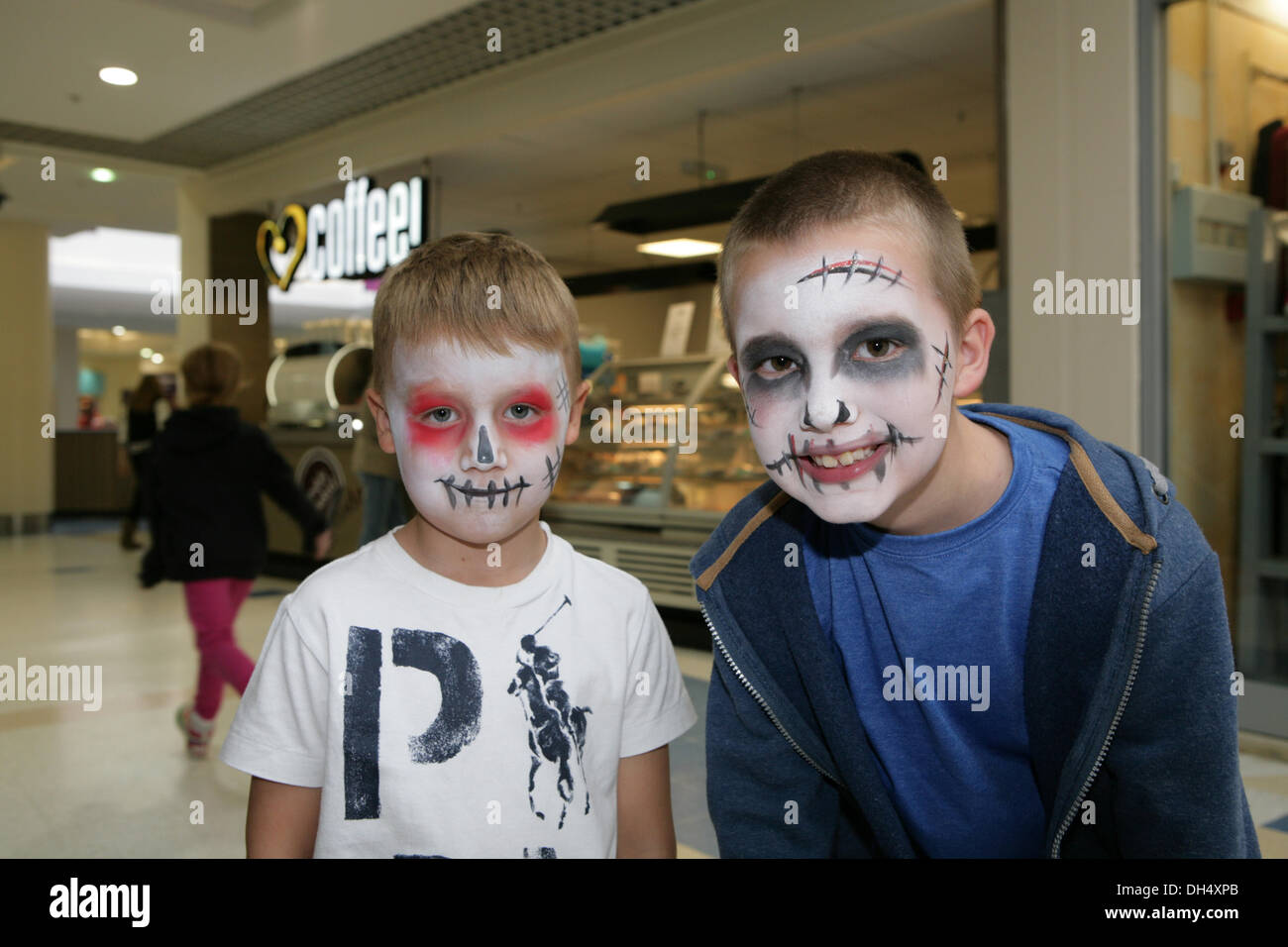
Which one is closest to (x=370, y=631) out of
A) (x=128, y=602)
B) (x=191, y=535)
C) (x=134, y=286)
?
(x=191, y=535)

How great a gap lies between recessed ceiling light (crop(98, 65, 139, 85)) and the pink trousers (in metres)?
3.96

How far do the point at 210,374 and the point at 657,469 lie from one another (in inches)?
105

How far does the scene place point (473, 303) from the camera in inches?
41.0

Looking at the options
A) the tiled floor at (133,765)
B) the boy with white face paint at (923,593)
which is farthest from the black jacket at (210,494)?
the boy with white face paint at (923,593)

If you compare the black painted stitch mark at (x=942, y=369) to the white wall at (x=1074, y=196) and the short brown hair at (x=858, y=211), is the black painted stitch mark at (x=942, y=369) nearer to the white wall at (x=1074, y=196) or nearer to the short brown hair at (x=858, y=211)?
the short brown hair at (x=858, y=211)

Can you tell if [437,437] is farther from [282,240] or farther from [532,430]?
[282,240]

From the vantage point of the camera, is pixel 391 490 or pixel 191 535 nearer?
pixel 191 535

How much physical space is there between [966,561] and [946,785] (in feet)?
0.87

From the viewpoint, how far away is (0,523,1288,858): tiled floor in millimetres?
2557

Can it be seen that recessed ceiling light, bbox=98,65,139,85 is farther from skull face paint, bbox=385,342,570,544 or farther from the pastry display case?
skull face paint, bbox=385,342,570,544

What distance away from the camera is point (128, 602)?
20.5 feet

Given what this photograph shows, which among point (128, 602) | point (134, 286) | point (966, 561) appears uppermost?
point (134, 286)

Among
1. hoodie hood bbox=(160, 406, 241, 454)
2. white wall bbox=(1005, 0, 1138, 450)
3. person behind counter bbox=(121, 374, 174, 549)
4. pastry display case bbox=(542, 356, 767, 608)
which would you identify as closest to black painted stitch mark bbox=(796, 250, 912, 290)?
hoodie hood bbox=(160, 406, 241, 454)
